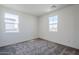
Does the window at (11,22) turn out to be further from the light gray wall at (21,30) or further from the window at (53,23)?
the window at (53,23)

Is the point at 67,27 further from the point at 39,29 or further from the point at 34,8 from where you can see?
the point at 34,8

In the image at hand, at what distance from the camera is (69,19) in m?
1.59

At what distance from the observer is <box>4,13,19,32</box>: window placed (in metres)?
1.57

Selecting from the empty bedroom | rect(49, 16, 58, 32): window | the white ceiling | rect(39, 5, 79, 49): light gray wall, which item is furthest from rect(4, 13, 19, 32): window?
rect(49, 16, 58, 32): window

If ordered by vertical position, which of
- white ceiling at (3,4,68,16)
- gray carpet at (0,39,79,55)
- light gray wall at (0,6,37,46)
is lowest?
gray carpet at (0,39,79,55)

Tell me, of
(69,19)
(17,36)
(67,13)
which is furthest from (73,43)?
(17,36)

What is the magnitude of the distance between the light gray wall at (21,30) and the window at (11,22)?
6cm

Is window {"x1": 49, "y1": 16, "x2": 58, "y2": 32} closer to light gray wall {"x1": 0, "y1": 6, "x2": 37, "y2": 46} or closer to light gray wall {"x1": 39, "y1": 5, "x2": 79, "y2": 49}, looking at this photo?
light gray wall {"x1": 39, "y1": 5, "x2": 79, "y2": 49}

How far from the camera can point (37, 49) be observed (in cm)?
166

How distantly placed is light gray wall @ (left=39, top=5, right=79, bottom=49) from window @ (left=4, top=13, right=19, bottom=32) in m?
0.54

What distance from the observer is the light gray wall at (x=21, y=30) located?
157 cm
